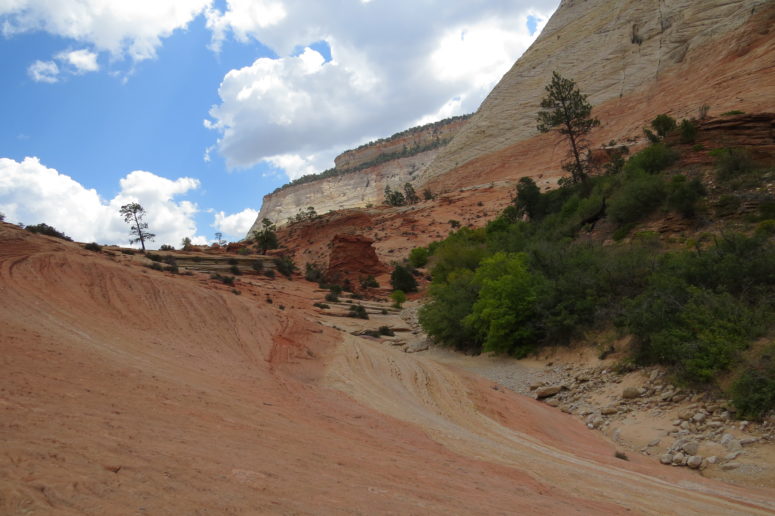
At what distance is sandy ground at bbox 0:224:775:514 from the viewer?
4219mm

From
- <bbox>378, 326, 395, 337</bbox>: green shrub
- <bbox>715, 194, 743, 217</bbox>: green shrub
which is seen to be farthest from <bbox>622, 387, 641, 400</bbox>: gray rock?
<bbox>378, 326, 395, 337</bbox>: green shrub

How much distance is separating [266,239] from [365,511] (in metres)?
53.2

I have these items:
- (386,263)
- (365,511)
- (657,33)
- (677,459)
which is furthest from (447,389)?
(657,33)

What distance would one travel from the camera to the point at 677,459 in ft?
28.7

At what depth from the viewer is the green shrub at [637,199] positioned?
21812 millimetres

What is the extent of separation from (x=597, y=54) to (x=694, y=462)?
75119 mm

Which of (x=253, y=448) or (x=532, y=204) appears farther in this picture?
(x=532, y=204)

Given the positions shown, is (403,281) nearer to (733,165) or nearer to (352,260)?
(352,260)

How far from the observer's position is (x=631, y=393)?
1172 centimetres

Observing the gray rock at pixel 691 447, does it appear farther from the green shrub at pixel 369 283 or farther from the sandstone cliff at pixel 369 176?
the sandstone cliff at pixel 369 176

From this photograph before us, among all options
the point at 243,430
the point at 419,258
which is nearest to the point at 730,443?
the point at 243,430

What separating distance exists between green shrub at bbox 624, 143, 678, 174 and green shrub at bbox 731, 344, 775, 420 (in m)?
17.6

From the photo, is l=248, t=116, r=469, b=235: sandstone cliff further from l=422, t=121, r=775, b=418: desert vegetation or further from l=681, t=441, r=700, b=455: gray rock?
l=681, t=441, r=700, b=455: gray rock

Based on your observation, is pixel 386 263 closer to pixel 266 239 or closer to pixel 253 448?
pixel 266 239
